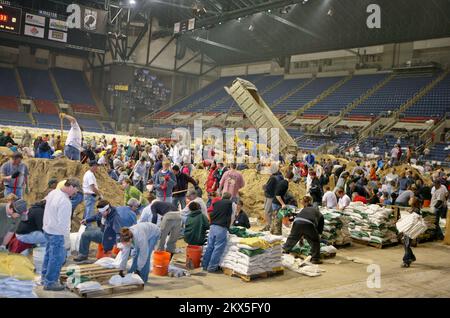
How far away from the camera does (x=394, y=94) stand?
31.4 m

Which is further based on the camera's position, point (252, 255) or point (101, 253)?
point (101, 253)

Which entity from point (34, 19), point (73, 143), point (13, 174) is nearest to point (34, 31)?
point (34, 19)

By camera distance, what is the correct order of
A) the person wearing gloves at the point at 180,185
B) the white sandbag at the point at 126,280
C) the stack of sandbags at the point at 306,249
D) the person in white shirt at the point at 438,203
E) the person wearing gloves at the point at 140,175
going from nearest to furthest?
the white sandbag at the point at 126,280 < the stack of sandbags at the point at 306,249 < the person wearing gloves at the point at 180,185 < the person in white shirt at the point at 438,203 < the person wearing gloves at the point at 140,175

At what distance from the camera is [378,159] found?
71.2 feet

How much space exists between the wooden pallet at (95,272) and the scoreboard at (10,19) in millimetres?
30430

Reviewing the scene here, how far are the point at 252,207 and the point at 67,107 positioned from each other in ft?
109

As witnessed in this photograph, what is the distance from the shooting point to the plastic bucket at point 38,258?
745 centimetres

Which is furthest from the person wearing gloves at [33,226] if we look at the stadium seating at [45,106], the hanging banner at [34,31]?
the stadium seating at [45,106]

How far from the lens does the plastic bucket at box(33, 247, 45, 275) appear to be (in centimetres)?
745

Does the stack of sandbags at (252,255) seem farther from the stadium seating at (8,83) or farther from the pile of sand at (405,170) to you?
the stadium seating at (8,83)

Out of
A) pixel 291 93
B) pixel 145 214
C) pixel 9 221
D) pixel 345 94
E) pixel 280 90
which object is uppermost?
pixel 280 90

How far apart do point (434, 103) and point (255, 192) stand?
18551mm

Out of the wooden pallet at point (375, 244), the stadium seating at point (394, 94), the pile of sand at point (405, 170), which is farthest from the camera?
the stadium seating at point (394, 94)

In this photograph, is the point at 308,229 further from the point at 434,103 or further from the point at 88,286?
the point at 434,103
